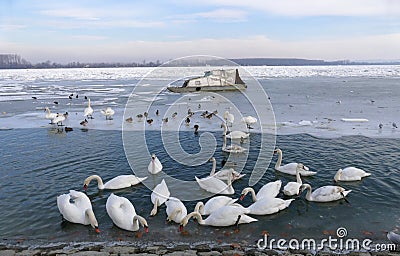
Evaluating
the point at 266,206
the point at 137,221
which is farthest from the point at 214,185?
the point at 137,221

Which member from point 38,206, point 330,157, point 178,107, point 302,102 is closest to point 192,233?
point 38,206

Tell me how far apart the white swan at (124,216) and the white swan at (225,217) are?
1026 millimetres

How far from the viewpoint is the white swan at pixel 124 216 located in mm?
7050

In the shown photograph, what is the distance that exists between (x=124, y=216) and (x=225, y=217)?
7.16ft

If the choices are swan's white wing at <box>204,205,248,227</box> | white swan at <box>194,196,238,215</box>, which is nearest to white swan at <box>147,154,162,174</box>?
white swan at <box>194,196,238,215</box>

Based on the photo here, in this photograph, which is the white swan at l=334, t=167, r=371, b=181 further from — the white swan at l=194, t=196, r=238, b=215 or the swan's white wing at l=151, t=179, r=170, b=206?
the swan's white wing at l=151, t=179, r=170, b=206

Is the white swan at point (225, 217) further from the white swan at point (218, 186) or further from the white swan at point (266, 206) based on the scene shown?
the white swan at point (218, 186)

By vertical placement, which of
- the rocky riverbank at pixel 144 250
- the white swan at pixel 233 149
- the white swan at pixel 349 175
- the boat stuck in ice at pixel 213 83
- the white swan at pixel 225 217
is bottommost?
the rocky riverbank at pixel 144 250

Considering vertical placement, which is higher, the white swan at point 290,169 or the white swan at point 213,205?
the white swan at point 290,169

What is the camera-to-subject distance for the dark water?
7.06 m

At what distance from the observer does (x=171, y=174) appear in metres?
10.6

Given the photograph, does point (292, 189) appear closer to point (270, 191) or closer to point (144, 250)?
Result: point (270, 191)

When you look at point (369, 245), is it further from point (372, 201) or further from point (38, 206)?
point (38, 206)

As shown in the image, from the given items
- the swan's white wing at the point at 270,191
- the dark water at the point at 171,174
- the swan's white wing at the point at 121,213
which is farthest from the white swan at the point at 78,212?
the swan's white wing at the point at 270,191
